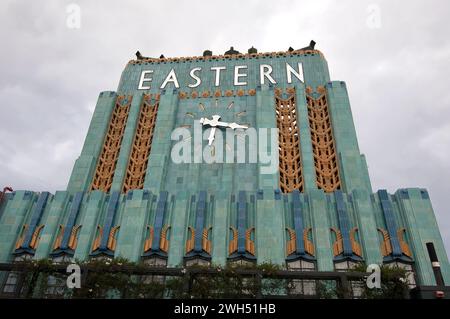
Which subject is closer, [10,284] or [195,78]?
[10,284]

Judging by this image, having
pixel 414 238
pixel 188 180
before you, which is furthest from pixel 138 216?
pixel 414 238

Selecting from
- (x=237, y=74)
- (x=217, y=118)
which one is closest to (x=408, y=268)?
(x=217, y=118)

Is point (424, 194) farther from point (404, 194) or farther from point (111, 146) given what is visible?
point (111, 146)

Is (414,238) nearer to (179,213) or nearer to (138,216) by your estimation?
(179,213)

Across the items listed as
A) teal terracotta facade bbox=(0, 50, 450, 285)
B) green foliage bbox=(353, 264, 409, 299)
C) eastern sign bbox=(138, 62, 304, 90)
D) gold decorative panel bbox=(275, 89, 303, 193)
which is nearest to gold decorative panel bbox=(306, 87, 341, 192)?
teal terracotta facade bbox=(0, 50, 450, 285)

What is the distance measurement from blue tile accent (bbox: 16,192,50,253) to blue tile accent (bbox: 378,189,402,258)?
36837 millimetres

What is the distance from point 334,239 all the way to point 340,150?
1259 cm

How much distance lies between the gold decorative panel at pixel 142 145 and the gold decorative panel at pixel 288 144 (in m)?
17.4

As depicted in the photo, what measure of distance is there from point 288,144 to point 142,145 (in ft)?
64.2

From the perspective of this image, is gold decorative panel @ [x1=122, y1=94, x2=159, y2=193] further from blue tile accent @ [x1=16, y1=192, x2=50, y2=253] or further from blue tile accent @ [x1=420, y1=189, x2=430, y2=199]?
blue tile accent @ [x1=420, y1=189, x2=430, y2=199]

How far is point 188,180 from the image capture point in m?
45.6

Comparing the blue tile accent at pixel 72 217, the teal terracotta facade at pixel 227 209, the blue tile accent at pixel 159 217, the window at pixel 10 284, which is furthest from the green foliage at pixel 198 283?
the blue tile accent at pixel 72 217

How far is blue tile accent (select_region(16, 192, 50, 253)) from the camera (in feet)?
127

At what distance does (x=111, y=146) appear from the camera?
1989 inches
